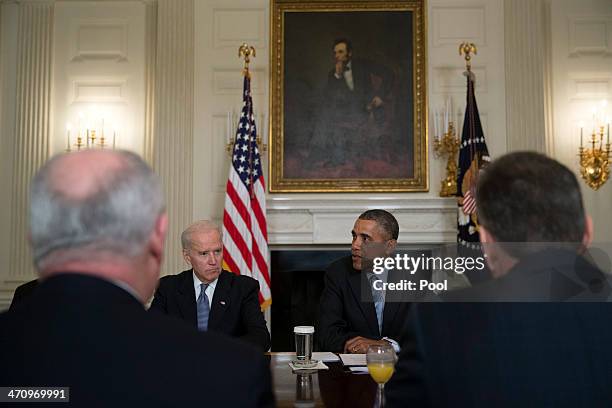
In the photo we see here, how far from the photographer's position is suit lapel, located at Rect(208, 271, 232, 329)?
3.45 m

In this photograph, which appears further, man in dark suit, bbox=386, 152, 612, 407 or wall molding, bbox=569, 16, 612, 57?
wall molding, bbox=569, 16, 612, 57

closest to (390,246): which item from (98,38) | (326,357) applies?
(326,357)

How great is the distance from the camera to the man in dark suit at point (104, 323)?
101 cm

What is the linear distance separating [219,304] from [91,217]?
8.15 ft

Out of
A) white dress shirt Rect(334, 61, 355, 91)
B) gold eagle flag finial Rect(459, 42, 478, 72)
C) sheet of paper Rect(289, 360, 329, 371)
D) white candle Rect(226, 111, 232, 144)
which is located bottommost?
sheet of paper Rect(289, 360, 329, 371)

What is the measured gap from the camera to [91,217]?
1.05m

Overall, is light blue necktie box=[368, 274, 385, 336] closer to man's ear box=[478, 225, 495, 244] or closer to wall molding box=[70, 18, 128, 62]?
man's ear box=[478, 225, 495, 244]

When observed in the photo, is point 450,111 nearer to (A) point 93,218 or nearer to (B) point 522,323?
(B) point 522,323

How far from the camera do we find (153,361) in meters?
1.03

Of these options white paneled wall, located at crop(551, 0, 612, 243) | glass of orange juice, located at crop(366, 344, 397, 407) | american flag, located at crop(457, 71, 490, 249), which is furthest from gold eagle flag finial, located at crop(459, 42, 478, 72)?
glass of orange juice, located at crop(366, 344, 397, 407)

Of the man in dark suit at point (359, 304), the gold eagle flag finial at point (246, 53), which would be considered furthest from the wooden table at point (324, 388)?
the gold eagle flag finial at point (246, 53)

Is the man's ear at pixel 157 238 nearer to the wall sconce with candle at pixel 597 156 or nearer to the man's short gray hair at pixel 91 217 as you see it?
the man's short gray hair at pixel 91 217

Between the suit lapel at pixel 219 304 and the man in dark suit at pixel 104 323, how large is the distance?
2.40 m

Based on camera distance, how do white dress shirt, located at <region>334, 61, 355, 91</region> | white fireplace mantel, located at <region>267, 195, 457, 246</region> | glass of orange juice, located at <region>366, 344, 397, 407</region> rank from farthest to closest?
white dress shirt, located at <region>334, 61, 355, 91</region>
white fireplace mantel, located at <region>267, 195, 457, 246</region>
glass of orange juice, located at <region>366, 344, 397, 407</region>
